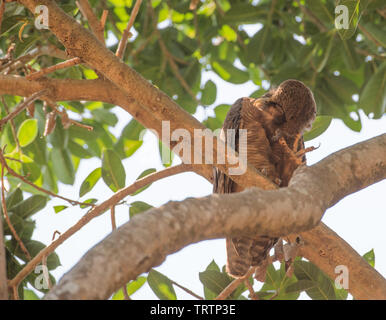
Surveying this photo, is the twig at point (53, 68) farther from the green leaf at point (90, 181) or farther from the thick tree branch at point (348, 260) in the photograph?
the thick tree branch at point (348, 260)

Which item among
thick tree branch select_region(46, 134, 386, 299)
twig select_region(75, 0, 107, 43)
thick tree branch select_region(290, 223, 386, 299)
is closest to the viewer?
thick tree branch select_region(46, 134, 386, 299)

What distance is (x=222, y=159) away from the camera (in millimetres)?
2162

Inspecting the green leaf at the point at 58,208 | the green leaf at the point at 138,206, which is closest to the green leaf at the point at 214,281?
the green leaf at the point at 138,206

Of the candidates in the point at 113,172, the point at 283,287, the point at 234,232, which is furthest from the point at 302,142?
the point at 234,232

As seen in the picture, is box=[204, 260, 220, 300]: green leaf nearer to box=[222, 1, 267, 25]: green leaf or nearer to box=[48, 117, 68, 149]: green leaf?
box=[48, 117, 68, 149]: green leaf

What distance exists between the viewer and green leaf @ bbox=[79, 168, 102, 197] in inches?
123

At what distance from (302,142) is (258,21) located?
4.71 ft

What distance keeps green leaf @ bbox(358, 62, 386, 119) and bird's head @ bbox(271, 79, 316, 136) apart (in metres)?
1.06

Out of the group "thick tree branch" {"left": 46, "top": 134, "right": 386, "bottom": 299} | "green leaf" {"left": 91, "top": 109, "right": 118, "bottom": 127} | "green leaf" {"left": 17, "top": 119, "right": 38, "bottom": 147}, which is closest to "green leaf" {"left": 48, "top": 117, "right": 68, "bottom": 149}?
"green leaf" {"left": 91, "top": 109, "right": 118, "bottom": 127}

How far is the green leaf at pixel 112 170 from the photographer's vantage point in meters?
3.10

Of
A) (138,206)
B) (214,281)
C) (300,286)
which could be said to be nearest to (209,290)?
(214,281)

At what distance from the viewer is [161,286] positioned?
2.78 metres

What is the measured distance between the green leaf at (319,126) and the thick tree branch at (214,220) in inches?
36.0
